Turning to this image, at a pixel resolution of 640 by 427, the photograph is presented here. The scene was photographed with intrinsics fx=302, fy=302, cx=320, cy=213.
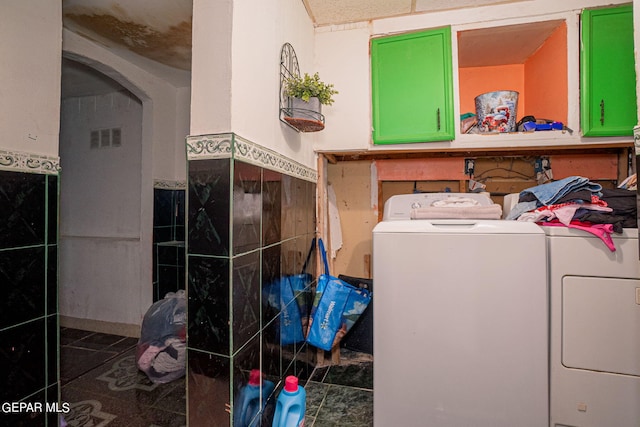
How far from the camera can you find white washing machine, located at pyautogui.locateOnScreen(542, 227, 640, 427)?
1146 millimetres

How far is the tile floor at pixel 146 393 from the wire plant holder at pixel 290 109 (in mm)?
1559

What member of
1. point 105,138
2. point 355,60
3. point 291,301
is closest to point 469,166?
point 355,60

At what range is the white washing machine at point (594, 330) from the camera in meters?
1.15

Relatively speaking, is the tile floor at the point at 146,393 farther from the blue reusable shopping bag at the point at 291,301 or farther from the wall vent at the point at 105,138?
the wall vent at the point at 105,138

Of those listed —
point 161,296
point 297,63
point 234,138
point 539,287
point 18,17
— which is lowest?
point 161,296

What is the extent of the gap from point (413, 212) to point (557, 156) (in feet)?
4.21

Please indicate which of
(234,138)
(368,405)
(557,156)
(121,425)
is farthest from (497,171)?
(121,425)

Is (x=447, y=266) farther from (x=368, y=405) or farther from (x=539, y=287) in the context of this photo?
(x=368, y=405)

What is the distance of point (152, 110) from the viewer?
267cm

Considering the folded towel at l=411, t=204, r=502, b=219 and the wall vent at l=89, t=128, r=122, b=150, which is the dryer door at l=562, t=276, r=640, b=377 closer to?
the folded towel at l=411, t=204, r=502, b=219

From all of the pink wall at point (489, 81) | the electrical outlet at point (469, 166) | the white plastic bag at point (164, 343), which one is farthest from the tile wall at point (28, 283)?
the pink wall at point (489, 81)

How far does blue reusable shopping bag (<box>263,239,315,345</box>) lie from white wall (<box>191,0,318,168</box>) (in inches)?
26.8

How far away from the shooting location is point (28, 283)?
45.8 inches

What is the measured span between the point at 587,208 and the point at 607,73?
956 mm
